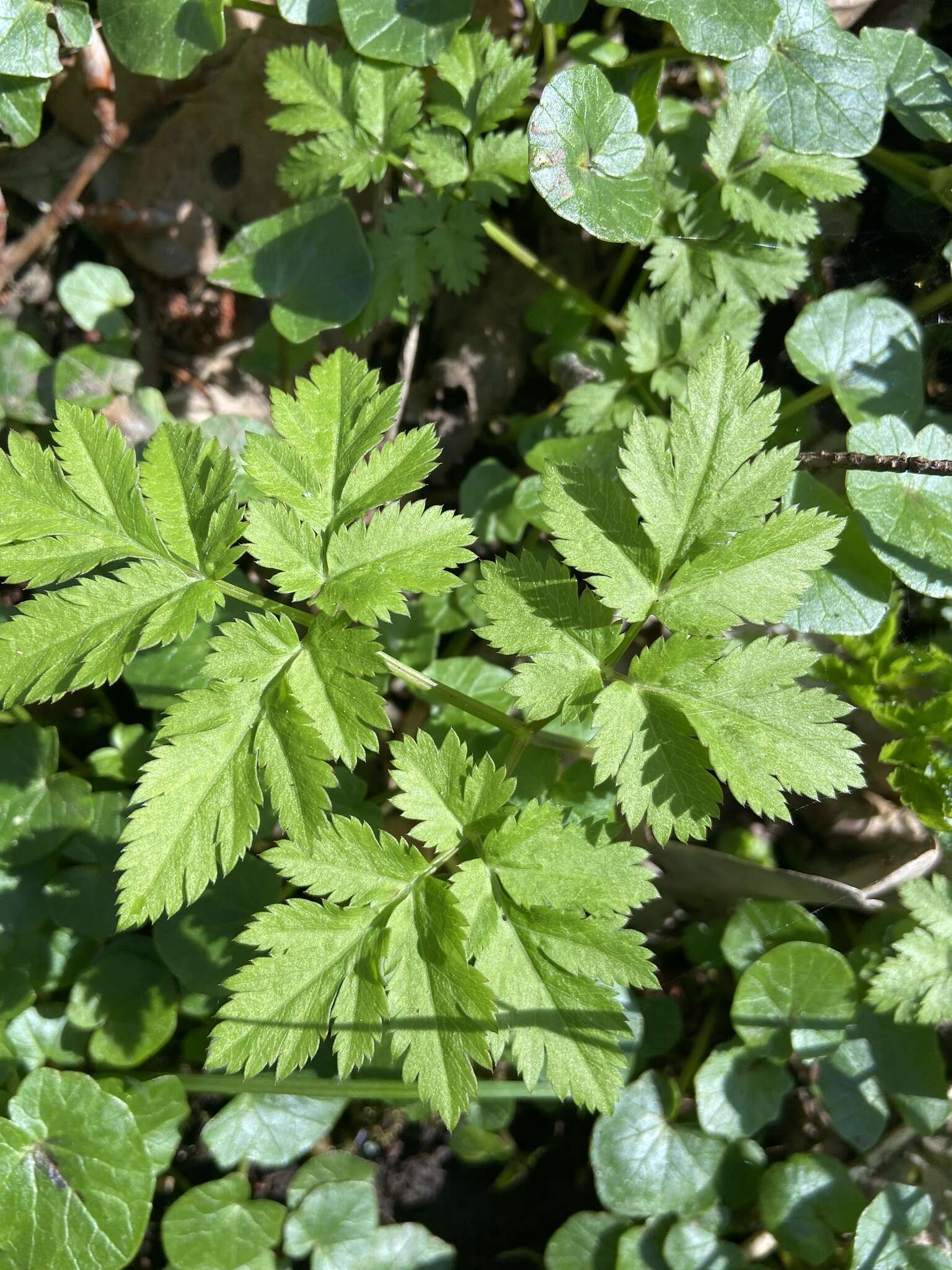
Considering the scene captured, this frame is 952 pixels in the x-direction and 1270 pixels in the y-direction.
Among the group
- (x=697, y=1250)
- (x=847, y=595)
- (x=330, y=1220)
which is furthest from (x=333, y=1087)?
(x=847, y=595)

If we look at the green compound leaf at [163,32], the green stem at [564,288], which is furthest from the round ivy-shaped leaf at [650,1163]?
the green compound leaf at [163,32]

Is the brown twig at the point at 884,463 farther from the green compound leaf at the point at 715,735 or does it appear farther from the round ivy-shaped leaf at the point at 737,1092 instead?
the round ivy-shaped leaf at the point at 737,1092

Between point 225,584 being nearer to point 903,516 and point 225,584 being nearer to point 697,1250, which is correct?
point 903,516

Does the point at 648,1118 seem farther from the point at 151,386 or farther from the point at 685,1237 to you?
the point at 151,386

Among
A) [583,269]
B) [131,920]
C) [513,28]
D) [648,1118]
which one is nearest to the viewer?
[131,920]

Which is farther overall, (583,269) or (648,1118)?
(583,269)

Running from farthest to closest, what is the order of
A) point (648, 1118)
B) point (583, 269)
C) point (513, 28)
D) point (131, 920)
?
1. point (583, 269)
2. point (513, 28)
3. point (648, 1118)
4. point (131, 920)

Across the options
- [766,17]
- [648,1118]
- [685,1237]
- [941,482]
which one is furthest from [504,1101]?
[766,17]

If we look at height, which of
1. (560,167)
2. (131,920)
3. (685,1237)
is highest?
(560,167)
